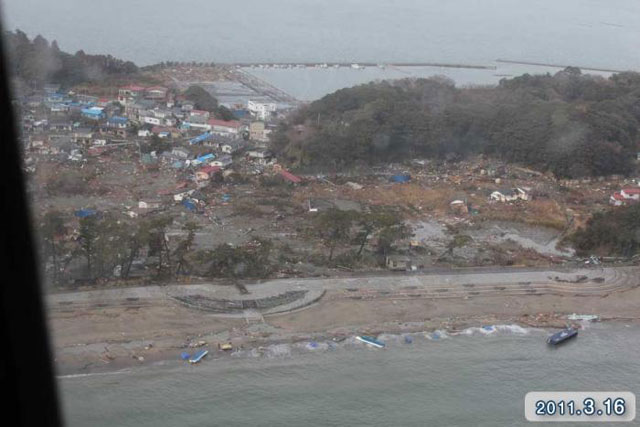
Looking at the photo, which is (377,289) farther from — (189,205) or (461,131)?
(461,131)

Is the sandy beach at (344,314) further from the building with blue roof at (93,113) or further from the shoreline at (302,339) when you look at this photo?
the building with blue roof at (93,113)

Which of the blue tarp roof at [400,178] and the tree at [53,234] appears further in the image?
the blue tarp roof at [400,178]

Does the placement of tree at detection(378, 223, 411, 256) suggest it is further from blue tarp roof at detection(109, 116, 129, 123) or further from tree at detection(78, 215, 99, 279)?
blue tarp roof at detection(109, 116, 129, 123)

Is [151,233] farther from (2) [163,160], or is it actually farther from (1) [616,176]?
(1) [616,176]

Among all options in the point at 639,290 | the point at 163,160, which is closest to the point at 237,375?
the point at 639,290

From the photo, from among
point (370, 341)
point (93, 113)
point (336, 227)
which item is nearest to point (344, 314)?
point (370, 341)

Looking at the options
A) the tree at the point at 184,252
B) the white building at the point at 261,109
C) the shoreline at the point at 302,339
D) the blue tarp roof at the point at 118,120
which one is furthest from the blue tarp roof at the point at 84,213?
the white building at the point at 261,109

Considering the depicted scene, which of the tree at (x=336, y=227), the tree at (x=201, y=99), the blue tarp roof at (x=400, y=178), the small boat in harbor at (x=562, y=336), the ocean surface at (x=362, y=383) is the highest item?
the tree at (x=201, y=99)
